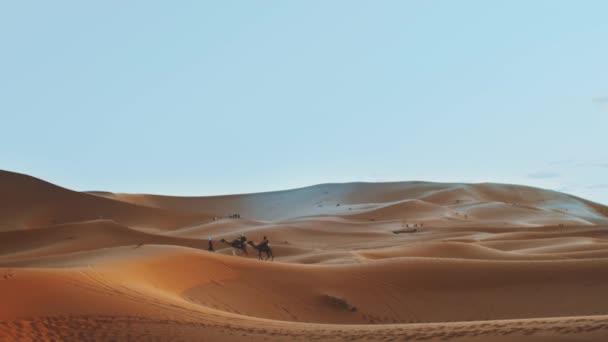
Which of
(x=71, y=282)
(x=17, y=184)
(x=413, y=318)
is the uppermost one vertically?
(x=17, y=184)

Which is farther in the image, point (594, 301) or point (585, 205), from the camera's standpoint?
point (585, 205)

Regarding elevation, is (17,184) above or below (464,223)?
above

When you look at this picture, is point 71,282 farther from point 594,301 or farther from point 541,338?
point 594,301

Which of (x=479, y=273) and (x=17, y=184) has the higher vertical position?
(x=17, y=184)

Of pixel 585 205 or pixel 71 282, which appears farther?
pixel 585 205

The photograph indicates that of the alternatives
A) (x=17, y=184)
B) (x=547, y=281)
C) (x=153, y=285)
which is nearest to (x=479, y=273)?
(x=547, y=281)

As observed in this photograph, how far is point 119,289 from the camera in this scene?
35.9ft

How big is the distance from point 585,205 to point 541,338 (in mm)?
59326

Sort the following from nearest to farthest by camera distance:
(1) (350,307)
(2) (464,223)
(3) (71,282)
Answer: (3) (71,282) < (1) (350,307) < (2) (464,223)

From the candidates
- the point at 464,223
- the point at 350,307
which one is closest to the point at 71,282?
the point at 350,307

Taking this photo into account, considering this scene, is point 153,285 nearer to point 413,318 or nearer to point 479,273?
point 413,318

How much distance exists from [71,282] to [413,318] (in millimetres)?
6395

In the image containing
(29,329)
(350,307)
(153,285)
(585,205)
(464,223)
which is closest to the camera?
(29,329)

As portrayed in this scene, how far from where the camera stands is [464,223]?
3709 centimetres
